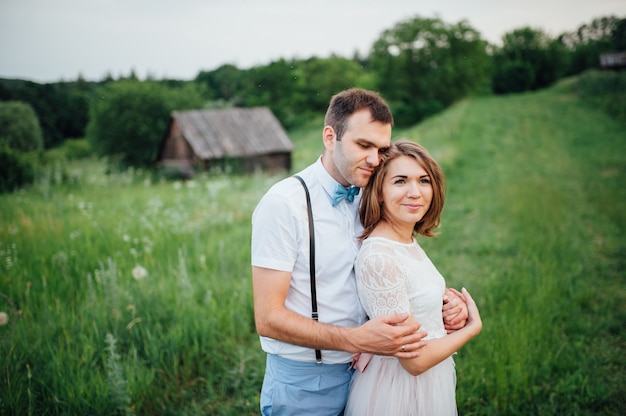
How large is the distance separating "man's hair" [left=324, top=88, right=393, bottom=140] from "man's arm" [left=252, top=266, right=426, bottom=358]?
33.7 inches

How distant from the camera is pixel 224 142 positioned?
1908cm

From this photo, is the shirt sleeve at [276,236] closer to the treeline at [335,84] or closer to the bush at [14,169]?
the treeline at [335,84]

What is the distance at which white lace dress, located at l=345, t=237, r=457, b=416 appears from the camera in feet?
6.68

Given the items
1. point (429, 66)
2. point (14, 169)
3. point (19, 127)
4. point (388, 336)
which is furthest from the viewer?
point (429, 66)

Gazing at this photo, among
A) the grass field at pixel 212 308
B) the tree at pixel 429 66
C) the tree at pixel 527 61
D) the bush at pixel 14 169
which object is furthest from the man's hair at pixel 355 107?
the tree at pixel 527 61

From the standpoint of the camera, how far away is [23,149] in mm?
10703

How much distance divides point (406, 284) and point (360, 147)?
76cm

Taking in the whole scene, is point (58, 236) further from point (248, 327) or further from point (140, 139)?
point (140, 139)

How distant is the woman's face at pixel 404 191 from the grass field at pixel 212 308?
84.3 inches

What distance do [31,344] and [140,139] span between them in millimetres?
22828

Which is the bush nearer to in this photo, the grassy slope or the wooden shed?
the wooden shed

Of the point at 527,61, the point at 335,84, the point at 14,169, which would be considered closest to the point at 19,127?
the point at 14,169

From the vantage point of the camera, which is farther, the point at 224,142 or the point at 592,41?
the point at 592,41

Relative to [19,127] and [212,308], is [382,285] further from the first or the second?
[19,127]
